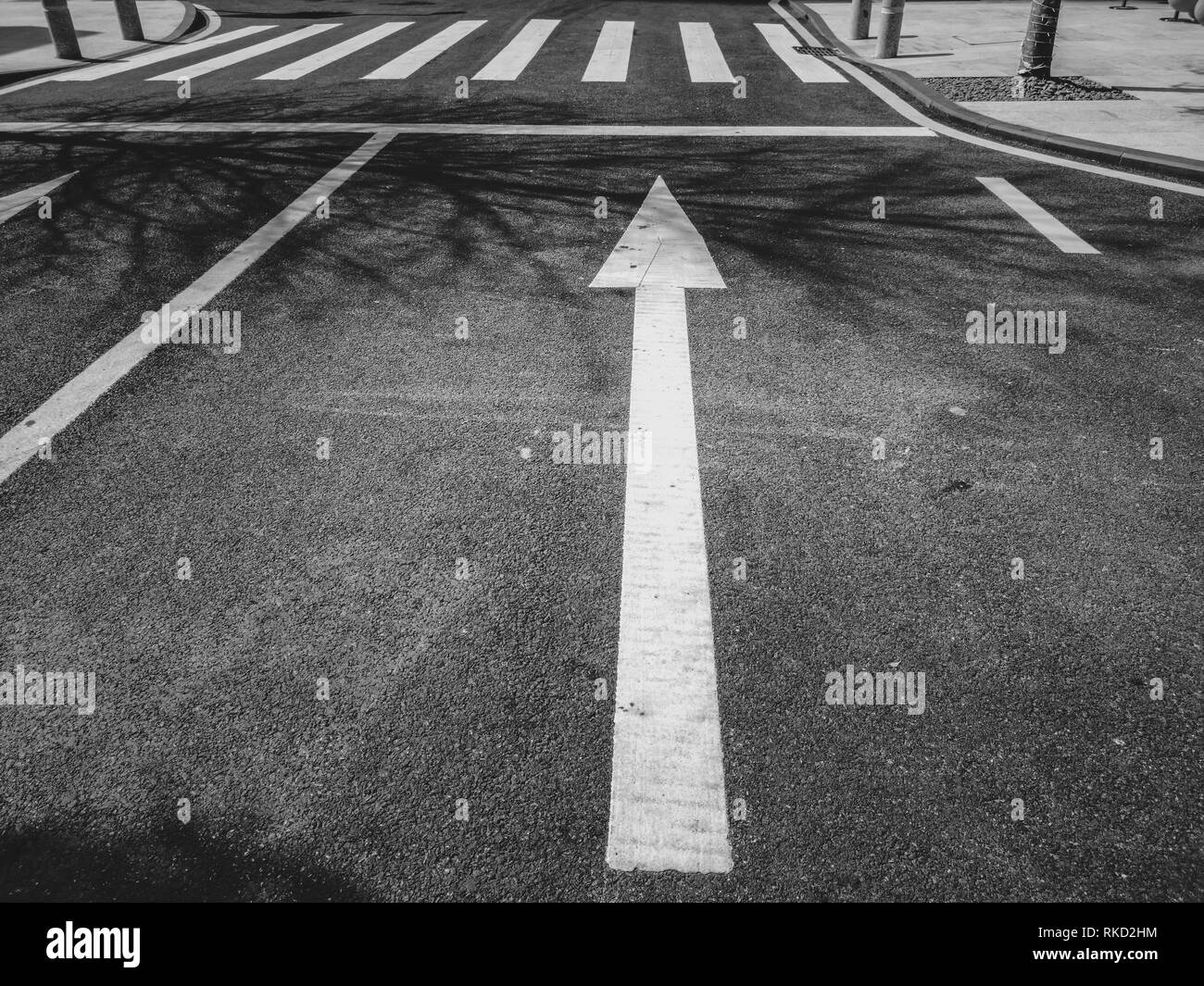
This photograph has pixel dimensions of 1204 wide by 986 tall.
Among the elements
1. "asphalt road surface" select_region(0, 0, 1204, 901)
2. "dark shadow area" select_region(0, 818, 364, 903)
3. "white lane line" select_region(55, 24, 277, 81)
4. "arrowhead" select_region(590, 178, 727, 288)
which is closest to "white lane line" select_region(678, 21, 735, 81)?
"asphalt road surface" select_region(0, 0, 1204, 901)

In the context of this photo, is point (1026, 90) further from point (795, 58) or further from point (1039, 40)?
point (795, 58)

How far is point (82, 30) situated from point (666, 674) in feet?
62.9

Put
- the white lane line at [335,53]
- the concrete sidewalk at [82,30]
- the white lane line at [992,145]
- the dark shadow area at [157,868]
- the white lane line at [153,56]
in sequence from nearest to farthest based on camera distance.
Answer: the dark shadow area at [157,868]
the white lane line at [992,145]
the white lane line at [335,53]
the white lane line at [153,56]
the concrete sidewalk at [82,30]

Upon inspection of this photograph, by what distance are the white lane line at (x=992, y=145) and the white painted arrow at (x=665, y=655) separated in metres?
5.48

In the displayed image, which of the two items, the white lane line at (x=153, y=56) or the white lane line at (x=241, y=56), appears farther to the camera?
the white lane line at (x=153, y=56)

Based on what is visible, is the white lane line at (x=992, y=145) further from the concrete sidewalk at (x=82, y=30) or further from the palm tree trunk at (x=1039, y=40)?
the concrete sidewalk at (x=82, y=30)

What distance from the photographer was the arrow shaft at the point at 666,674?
96.3 inches

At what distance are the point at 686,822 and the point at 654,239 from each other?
5.03 m

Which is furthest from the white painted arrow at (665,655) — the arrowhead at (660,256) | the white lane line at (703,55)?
the white lane line at (703,55)

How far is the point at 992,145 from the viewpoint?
8820 millimetres

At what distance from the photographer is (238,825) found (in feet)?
→ 7.99
